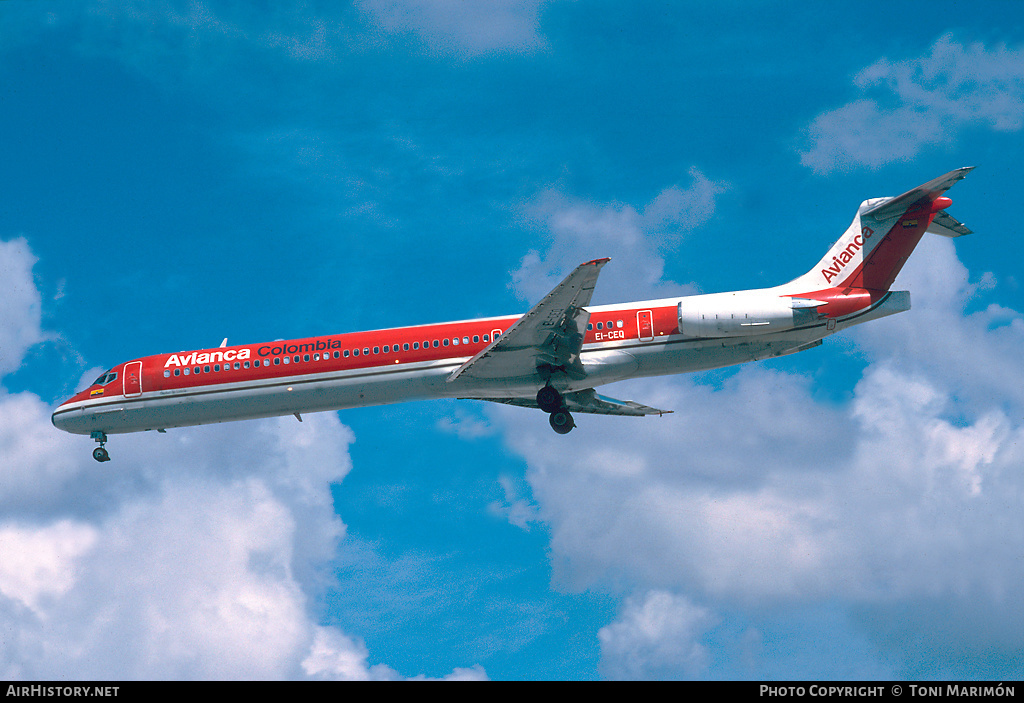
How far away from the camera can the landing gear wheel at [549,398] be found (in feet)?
98.5

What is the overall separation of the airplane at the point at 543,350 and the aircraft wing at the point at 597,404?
3.40 m

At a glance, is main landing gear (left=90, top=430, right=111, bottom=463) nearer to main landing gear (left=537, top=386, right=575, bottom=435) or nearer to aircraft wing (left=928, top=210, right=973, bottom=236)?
main landing gear (left=537, top=386, right=575, bottom=435)

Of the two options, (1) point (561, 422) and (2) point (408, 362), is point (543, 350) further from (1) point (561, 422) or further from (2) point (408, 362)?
(2) point (408, 362)

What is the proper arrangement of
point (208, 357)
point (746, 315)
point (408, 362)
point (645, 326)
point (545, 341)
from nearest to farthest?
point (746, 315) < point (545, 341) < point (645, 326) < point (408, 362) < point (208, 357)

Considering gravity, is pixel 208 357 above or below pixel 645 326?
above

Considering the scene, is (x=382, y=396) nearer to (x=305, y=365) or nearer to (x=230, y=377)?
(x=305, y=365)

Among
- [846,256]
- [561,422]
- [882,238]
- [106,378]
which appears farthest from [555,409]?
[106,378]

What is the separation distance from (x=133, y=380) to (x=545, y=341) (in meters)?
15.0

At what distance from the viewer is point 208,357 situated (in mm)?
31906

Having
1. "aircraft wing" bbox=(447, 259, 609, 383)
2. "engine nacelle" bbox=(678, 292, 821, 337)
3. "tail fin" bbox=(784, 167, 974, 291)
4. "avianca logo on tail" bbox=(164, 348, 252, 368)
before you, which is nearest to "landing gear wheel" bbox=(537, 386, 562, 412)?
"aircraft wing" bbox=(447, 259, 609, 383)

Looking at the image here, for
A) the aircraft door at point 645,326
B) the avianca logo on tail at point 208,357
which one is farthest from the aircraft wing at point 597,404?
the avianca logo on tail at point 208,357
